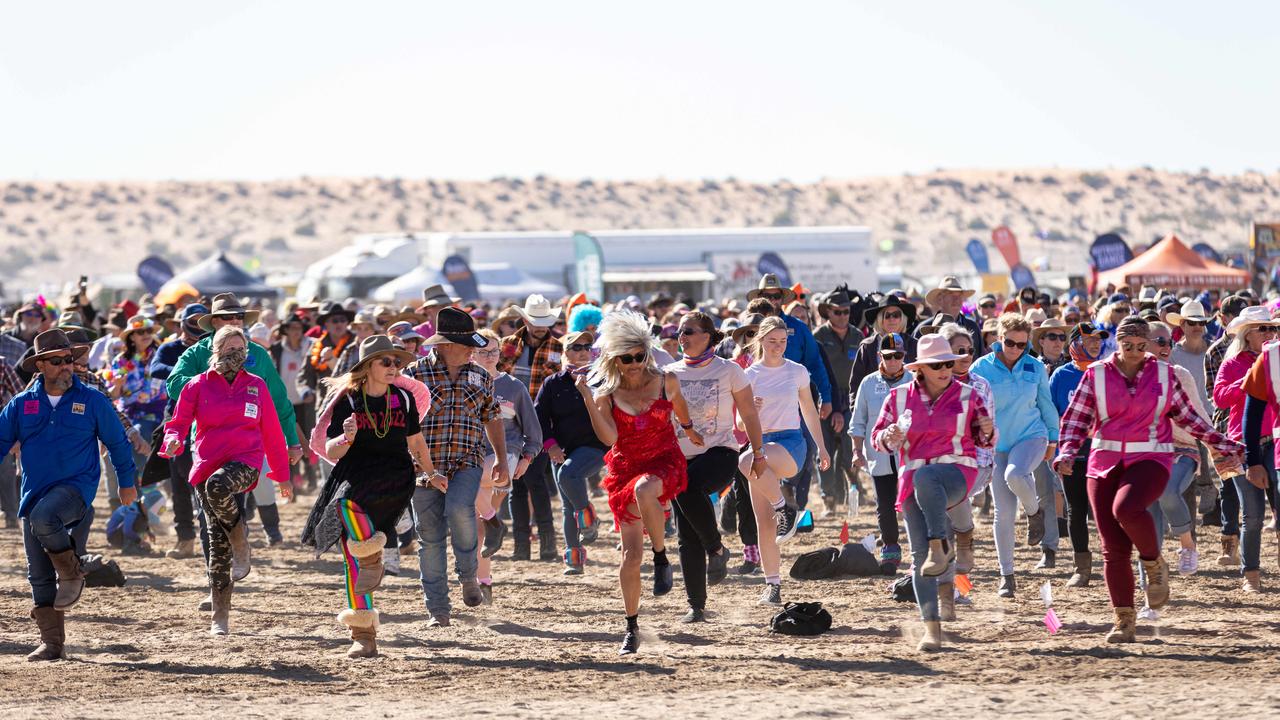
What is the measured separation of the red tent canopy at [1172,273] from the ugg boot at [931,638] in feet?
78.1

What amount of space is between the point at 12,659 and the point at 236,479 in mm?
1453

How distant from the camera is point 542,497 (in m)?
13.1

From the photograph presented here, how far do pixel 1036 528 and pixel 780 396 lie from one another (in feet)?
9.53

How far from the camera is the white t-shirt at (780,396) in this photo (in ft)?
35.9

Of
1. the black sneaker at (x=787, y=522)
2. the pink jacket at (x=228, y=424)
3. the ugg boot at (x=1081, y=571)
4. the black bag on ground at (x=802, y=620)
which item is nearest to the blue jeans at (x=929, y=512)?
the black bag on ground at (x=802, y=620)

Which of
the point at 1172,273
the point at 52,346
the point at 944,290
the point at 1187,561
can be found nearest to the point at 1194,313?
the point at 944,290

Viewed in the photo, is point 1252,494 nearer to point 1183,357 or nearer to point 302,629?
point 1183,357

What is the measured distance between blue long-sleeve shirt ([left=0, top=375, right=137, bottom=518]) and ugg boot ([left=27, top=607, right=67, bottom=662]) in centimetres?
53

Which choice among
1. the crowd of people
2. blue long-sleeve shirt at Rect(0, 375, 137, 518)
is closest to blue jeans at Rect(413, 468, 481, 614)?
the crowd of people

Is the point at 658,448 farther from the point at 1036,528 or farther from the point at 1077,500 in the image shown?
the point at 1036,528

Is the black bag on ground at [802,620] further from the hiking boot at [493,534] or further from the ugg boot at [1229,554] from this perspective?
the ugg boot at [1229,554]

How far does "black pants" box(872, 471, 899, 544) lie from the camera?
11250mm

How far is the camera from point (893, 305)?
1288cm

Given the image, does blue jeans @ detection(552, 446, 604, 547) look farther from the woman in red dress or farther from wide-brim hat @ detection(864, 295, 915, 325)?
the woman in red dress
